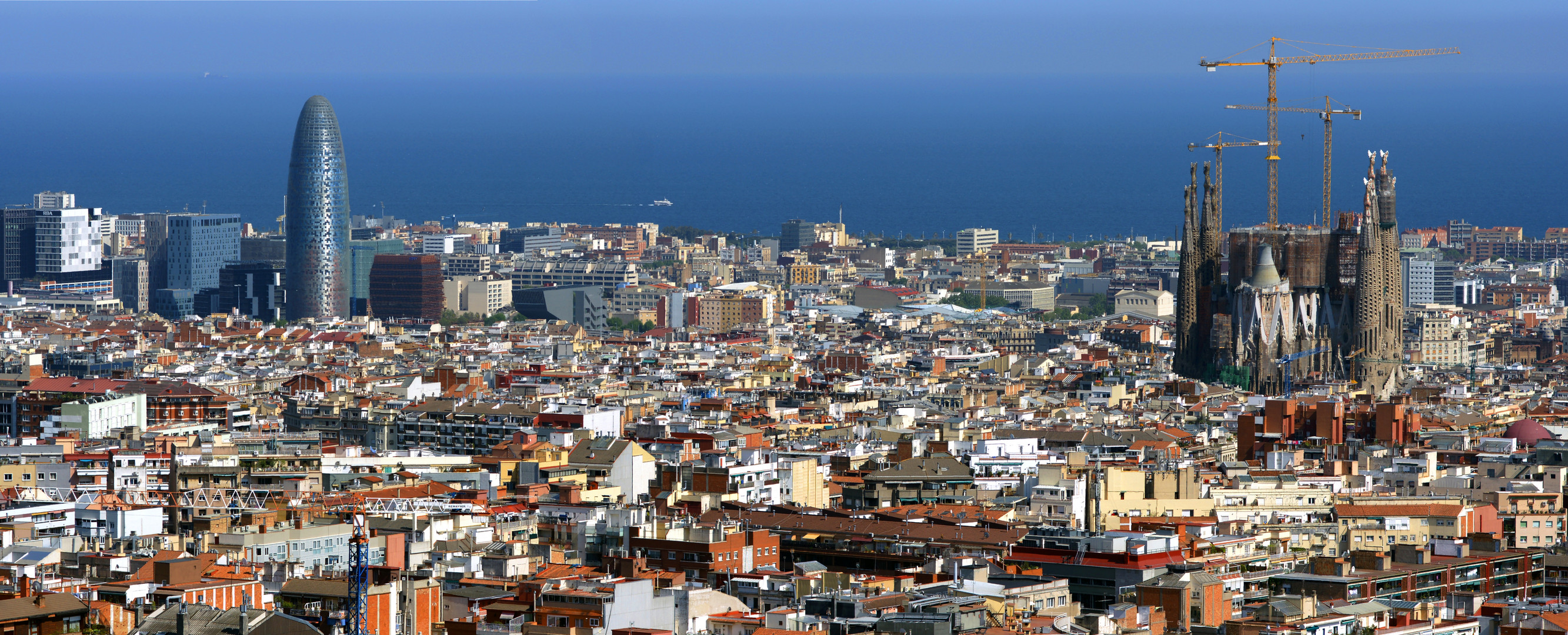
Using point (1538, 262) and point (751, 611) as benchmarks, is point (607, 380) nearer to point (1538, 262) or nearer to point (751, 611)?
point (751, 611)

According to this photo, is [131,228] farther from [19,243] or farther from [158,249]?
[19,243]

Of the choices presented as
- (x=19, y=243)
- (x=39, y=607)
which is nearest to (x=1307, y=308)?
(x=39, y=607)

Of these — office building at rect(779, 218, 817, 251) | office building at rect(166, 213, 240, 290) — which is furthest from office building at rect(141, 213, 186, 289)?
office building at rect(779, 218, 817, 251)

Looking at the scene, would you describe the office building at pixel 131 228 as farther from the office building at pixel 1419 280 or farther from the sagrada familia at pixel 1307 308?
the sagrada familia at pixel 1307 308

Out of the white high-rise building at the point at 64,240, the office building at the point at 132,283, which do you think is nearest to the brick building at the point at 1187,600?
the office building at the point at 132,283

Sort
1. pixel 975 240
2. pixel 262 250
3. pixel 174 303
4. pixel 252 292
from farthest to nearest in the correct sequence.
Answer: pixel 975 240, pixel 262 250, pixel 252 292, pixel 174 303

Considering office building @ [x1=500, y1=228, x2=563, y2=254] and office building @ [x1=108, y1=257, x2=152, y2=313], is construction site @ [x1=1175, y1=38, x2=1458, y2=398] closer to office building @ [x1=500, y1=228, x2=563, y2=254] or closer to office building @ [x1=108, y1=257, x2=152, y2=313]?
office building @ [x1=108, y1=257, x2=152, y2=313]
